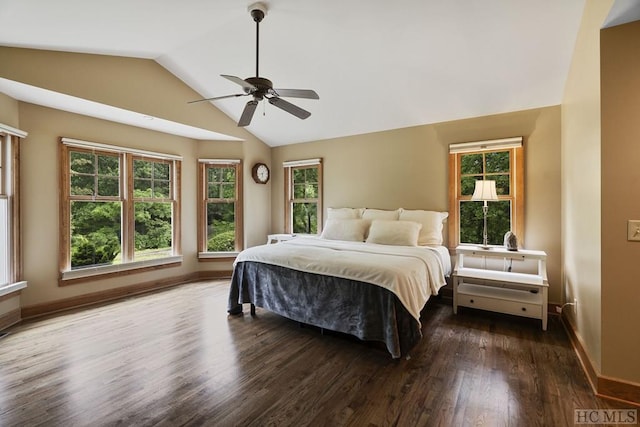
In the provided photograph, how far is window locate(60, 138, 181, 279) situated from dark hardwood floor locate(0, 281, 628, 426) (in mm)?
998

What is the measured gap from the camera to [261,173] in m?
5.26

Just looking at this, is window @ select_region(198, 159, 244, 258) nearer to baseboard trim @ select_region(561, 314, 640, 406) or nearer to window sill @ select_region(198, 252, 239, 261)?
window sill @ select_region(198, 252, 239, 261)

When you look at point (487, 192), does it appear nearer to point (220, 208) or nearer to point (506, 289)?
point (506, 289)

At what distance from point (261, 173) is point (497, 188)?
3745mm

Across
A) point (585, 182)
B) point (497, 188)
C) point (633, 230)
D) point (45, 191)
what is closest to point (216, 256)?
point (45, 191)

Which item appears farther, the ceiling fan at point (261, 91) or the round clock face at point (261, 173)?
the round clock face at point (261, 173)

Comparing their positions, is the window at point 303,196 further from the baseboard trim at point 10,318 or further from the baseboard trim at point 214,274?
the baseboard trim at point 10,318

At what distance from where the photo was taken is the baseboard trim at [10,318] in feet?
9.40

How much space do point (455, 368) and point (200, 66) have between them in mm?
4107

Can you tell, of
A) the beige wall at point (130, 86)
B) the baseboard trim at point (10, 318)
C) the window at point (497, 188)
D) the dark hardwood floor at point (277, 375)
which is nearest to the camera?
the dark hardwood floor at point (277, 375)

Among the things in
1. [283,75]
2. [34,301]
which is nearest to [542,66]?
[283,75]

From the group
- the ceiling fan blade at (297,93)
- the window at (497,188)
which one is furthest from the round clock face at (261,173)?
the window at (497,188)

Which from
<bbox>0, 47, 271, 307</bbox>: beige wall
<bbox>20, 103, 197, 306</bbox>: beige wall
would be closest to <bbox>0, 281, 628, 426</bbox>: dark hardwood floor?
<bbox>20, 103, 197, 306</bbox>: beige wall

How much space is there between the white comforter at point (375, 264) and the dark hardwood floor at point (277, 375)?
1.72ft
